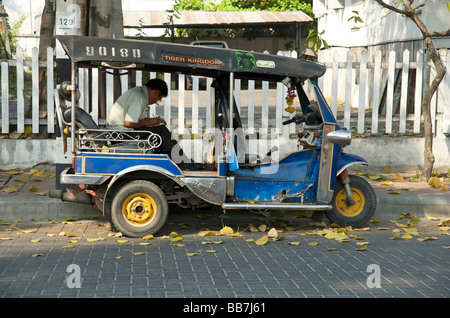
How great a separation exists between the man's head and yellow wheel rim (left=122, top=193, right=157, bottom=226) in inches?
49.8

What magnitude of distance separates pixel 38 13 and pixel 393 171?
1983 cm

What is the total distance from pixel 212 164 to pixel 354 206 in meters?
1.68

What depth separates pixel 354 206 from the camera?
23.4ft

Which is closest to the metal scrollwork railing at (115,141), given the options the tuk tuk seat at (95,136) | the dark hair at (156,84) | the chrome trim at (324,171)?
the tuk tuk seat at (95,136)

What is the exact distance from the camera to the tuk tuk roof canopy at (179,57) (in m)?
6.10

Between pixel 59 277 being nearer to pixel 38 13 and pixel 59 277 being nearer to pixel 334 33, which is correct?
pixel 334 33

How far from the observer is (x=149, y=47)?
6.25 meters

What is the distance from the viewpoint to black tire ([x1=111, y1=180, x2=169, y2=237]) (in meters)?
6.43

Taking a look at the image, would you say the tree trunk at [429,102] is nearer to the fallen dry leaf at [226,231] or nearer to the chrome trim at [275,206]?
the chrome trim at [275,206]

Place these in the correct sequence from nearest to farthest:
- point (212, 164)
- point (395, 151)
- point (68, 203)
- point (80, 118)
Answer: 1. point (80, 118)
2. point (212, 164)
3. point (68, 203)
4. point (395, 151)

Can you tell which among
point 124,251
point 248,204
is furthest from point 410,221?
point 124,251

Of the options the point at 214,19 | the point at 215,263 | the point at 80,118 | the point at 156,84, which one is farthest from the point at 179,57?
the point at 214,19

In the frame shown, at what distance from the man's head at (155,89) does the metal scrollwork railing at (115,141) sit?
52 centimetres

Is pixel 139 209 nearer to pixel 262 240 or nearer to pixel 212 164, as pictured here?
pixel 212 164
